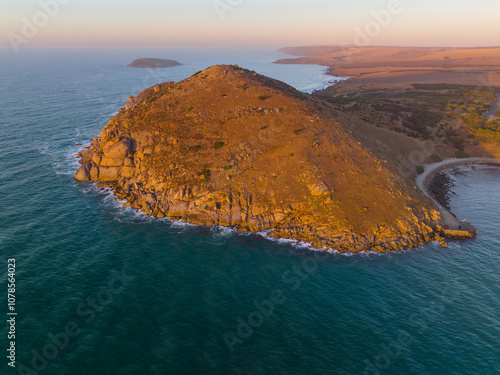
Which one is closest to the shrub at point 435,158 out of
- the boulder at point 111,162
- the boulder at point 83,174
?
the boulder at point 111,162

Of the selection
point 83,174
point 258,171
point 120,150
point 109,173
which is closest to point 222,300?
point 258,171

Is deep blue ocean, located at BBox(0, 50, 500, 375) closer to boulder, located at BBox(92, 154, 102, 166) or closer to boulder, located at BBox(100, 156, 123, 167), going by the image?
boulder, located at BBox(100, 156, 123, 167)

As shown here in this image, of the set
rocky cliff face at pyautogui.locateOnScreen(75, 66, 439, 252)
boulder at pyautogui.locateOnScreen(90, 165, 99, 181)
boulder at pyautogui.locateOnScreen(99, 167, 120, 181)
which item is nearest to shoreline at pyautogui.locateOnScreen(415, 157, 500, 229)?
rocky cliff face at pyautogui.locateOnScreen(75, 66, 439, 252)

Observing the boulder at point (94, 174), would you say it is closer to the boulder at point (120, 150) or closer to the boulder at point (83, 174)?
the boulder at point (83, 174)

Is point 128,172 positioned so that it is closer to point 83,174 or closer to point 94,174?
point 94,174

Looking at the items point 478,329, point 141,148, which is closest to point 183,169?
point 141,148

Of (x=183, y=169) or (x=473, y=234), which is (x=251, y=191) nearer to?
(x=183, y=169)
